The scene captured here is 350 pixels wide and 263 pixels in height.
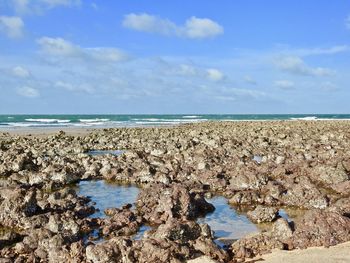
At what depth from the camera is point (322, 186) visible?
14.8 m

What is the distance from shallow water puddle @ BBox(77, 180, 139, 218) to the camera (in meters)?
13.2

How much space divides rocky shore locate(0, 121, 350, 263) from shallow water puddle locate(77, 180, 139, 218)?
0.44m

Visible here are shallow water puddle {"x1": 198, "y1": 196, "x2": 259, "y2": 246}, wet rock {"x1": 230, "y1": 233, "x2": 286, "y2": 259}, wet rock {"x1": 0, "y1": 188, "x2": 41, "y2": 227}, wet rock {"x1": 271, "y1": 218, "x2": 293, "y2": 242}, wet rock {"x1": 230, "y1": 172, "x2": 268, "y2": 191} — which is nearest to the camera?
wet rock {"x1": 230, "y1": 233, "x2": 286, "y2": 259}

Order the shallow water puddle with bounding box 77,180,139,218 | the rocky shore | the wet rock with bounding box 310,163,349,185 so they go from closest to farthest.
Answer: the rocky shore < the shallow water puddle with bounding box 77,180,139,218 < the wet rock with bounding box 310,163,349,185

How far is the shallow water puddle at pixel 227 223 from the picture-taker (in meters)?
9.91

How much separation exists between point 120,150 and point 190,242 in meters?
21.7

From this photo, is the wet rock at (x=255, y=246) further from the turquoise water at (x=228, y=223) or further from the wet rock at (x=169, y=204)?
the wet rock at (x=169, y=204)

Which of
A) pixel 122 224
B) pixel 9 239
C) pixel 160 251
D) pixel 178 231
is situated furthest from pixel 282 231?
pixel 9 239

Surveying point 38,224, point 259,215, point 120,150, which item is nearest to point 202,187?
point 259,215

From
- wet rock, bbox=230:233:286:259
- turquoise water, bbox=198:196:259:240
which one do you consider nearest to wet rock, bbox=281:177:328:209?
turquoise water, bbox=198:196:259:240

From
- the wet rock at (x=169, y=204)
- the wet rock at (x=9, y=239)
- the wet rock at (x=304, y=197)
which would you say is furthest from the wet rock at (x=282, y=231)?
the wet rock at (x=9, y=239)

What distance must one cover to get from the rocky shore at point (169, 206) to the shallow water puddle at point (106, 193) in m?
0.44

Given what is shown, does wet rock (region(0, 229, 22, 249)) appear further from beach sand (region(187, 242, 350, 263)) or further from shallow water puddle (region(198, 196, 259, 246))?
shallow water puddle (region(198, 196, 259, 246))

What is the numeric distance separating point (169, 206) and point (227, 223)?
4.81 ft
